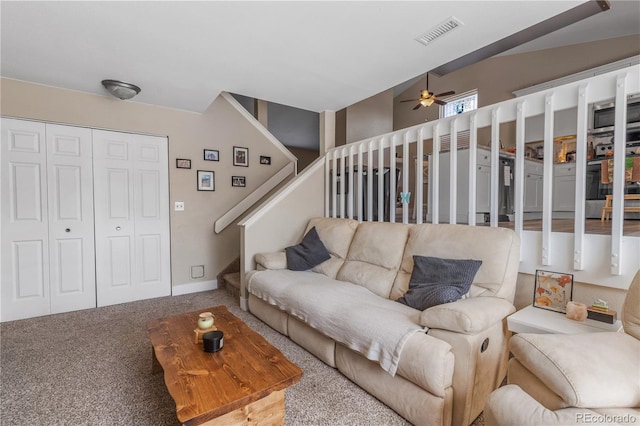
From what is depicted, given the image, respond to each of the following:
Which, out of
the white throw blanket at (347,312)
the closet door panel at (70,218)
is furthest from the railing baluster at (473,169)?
the closet door panel at (70,218)

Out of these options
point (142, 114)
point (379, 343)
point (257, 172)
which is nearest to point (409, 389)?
point (379, 343)

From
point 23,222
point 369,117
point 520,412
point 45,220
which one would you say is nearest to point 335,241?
point 520,412

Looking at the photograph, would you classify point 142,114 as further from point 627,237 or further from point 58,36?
point 627,237

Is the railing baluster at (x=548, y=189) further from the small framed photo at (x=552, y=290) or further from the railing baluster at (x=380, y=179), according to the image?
the railing baluster at (x=380, y=179)

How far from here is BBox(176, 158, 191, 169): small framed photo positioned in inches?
151

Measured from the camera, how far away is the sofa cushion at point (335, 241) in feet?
9.75

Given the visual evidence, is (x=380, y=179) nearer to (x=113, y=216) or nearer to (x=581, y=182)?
(x=581, y=182)

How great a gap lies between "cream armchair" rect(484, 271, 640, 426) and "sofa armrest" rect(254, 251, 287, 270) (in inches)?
89.5

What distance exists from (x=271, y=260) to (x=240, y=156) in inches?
74.8

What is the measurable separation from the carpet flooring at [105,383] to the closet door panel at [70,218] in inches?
16.2

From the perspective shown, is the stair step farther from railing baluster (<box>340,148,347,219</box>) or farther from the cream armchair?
the cream armchair

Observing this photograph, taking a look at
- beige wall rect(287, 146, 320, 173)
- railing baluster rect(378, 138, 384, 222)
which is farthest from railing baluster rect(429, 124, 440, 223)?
beige wall rect(287, 146, 320, 173)

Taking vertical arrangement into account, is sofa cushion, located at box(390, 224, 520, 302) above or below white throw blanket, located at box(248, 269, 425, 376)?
above

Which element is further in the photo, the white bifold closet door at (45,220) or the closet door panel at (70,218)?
the closet door panel at (70,218)
